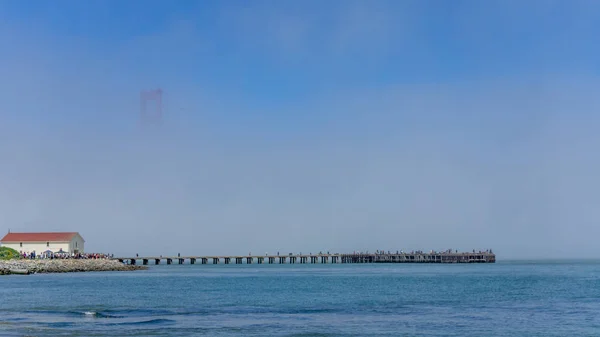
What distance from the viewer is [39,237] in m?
107

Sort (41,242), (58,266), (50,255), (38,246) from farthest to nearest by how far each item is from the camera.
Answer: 1. (38,246)
2. (41,242)
3. (50,255)
4. (58,266)

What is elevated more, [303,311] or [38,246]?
[38,246]

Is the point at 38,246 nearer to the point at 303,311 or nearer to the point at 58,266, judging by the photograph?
the point at 58,266

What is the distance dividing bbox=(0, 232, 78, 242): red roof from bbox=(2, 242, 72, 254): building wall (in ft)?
1.71

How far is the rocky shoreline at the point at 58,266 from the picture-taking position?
3219 inches

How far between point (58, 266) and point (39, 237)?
2004 cm

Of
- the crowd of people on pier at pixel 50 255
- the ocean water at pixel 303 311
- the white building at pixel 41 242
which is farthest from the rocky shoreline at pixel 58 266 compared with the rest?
the ocean water at pixel 303 311

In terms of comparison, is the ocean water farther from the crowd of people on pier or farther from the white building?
the white building

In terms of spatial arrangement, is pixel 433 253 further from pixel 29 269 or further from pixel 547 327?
pixel 547 327

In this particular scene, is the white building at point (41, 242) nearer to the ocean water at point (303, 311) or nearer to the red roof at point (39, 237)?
the red roof at point (39, 237)

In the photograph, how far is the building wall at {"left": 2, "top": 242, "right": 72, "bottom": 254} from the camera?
346 ft

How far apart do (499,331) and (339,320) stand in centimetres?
789

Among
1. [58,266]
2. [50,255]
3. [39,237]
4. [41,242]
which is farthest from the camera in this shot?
[39,237]

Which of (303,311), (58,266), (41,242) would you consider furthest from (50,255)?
(303,311)
